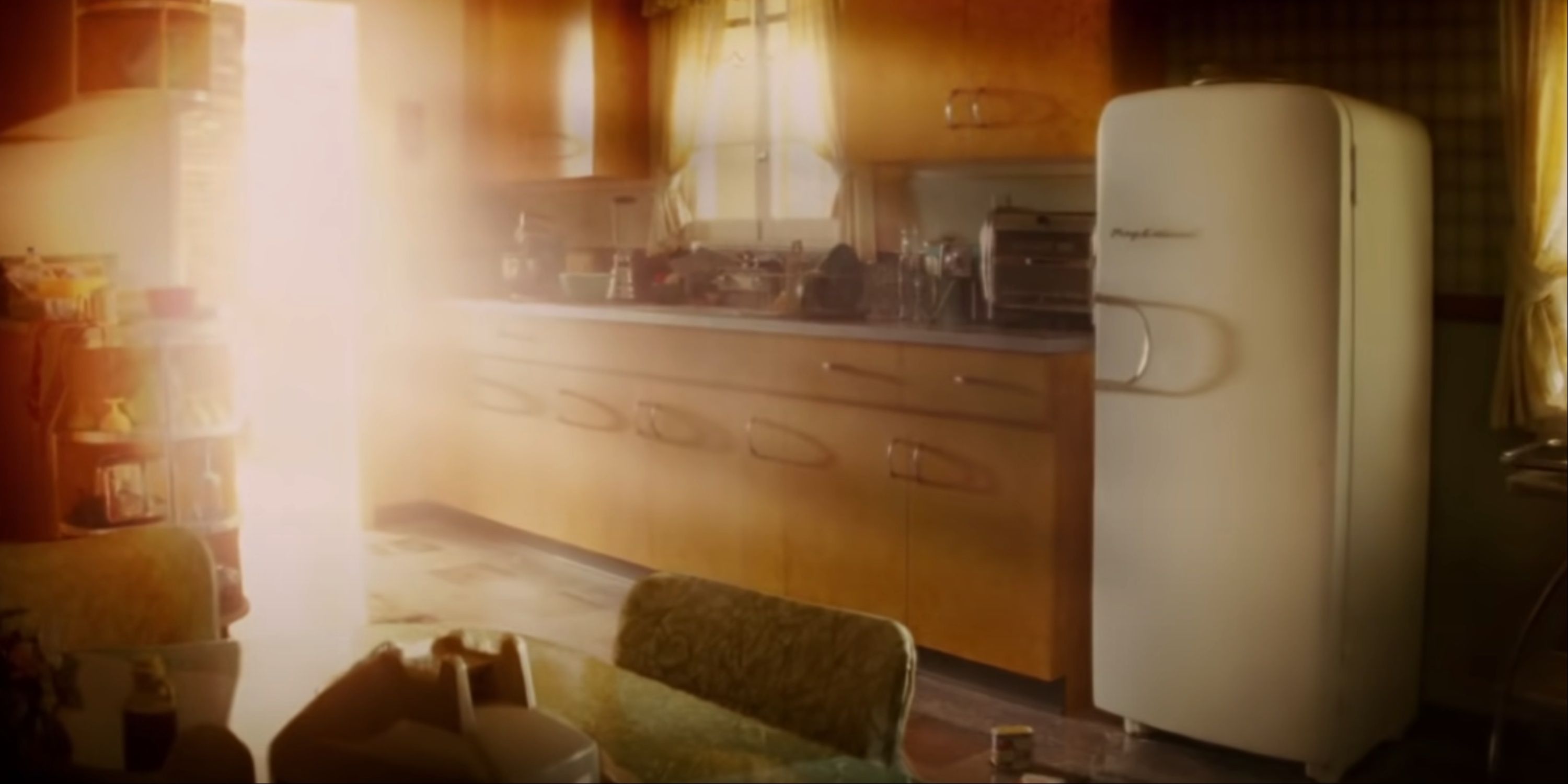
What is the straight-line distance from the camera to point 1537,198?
8.41ft

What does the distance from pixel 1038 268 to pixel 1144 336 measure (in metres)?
0.67

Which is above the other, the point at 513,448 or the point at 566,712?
the point at 566,712

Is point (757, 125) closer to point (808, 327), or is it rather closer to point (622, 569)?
point (808, 327)

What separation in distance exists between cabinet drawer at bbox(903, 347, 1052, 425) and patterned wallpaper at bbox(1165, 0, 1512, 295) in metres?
0.76

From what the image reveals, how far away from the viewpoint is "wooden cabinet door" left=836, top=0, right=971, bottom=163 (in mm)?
3373

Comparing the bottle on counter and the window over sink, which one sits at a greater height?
the window over sink

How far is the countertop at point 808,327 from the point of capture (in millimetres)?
2826

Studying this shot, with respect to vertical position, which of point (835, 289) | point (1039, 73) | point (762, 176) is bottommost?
point (835, 289)

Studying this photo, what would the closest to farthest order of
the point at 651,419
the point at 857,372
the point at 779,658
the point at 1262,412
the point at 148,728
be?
1. the point at 148,728
2. the point at 779,658
3. the point at 1262,412
4. the point at 857,372
5. the point at 651,419

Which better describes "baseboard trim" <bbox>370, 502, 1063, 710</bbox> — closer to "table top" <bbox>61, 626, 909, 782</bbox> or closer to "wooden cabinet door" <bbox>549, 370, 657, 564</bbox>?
"wooden cabinet door" <bbox>549, 370, 657, 564</bbox>

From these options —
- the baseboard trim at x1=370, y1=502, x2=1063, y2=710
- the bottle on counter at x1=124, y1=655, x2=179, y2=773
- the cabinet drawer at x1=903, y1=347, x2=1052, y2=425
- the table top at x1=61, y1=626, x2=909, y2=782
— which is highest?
the cabinet drawer at x1=903, y1=347, x2=1052, y2=425

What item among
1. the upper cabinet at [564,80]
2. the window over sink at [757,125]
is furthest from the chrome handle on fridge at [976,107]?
the upper cabinet at [564,80]

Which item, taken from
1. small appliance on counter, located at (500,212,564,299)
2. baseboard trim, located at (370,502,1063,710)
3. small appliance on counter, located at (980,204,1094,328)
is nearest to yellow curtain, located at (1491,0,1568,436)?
small appliance on counter, located at (980,204,1094,328)

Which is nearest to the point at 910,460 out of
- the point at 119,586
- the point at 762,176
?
the point at 762,176
